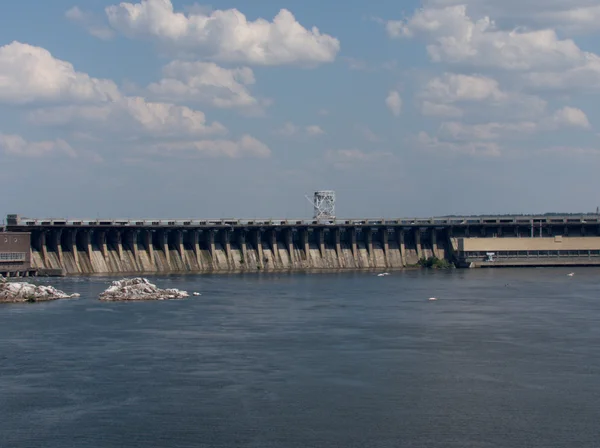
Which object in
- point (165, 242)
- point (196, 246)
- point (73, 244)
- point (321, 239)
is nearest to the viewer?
point (73, 244)

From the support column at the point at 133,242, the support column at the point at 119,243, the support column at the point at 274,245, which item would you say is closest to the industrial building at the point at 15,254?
the support column at the point at 119,243

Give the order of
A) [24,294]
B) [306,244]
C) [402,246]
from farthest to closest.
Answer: [402,246], [306,244], [24,294]

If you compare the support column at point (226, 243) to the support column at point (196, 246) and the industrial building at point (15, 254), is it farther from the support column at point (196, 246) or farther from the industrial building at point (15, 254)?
the industrial building at point (15, 254)

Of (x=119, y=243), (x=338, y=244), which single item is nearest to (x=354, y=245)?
(x=338, y=244)

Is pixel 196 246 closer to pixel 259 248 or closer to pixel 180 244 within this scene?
pixel 180 244

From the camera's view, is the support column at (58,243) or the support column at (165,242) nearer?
the support column at (58,243)

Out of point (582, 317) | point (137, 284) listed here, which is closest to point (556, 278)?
point (582, 317)
